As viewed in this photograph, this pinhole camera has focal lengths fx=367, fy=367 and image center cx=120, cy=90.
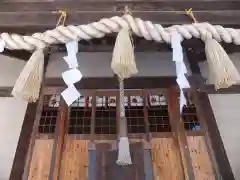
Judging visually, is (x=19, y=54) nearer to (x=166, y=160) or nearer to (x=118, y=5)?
(x=118, y=5)

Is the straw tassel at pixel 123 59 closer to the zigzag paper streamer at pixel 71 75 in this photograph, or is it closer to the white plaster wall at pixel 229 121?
the zigzag paper streamer at pixel 71 75

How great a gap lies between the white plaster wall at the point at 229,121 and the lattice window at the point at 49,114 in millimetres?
763

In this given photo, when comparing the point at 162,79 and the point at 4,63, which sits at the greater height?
the point at 4,63

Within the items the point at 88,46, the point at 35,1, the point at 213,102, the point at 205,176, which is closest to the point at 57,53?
the point at 88,46

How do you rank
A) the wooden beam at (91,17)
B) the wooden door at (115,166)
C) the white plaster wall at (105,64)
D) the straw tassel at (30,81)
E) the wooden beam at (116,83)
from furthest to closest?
the white plaster wall at (105,64) → the wooden beam at (116,83) → the wooden beam at (91,17) → the straw tassel at (30,81) → the wooden door at (115,166)

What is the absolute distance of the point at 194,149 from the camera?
1431 mm

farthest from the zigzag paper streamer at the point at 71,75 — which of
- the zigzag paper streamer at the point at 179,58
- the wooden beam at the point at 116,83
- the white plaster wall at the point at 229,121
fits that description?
the white plaster wall at the point at 229,121

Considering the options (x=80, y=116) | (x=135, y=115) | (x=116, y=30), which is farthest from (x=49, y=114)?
(x=116, y=30)

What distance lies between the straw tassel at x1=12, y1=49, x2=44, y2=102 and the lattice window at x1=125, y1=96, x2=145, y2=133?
41cm

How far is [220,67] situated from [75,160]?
64 centimetres

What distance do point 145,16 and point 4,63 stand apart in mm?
829

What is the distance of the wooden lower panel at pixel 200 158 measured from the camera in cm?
136

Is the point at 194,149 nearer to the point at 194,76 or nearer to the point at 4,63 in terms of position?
the point at 194,76

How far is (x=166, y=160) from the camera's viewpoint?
1.40 metres
